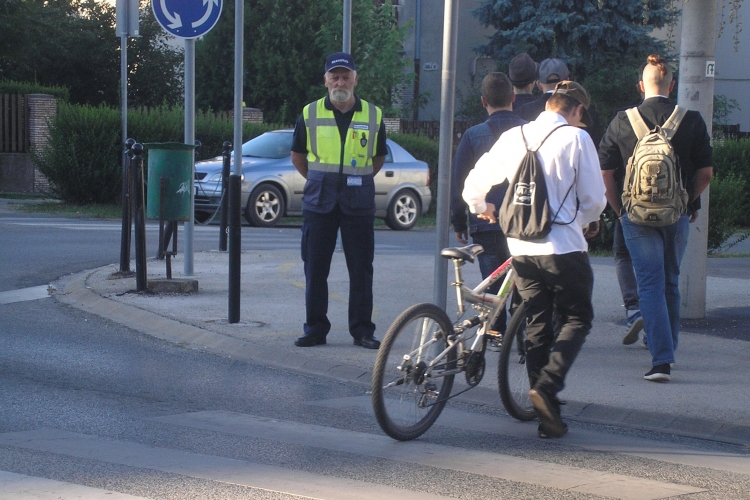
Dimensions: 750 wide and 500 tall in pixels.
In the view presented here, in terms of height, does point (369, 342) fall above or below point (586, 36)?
below

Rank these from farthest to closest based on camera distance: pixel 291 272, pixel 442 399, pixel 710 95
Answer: pixel 291 272
pixel 710 95
pixel 442 399

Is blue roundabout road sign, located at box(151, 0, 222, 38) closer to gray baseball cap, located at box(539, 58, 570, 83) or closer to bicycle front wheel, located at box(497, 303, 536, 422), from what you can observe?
gray baseball cap, located at box(539, 58, 570, 83)

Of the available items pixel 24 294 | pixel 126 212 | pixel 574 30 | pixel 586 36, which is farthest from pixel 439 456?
pixel 586 36

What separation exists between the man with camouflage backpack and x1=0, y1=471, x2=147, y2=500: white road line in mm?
3590

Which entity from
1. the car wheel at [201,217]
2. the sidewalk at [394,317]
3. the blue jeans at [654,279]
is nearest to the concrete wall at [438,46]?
the car wheel at [201,217]

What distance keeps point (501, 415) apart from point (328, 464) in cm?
154

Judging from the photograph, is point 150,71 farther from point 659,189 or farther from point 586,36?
point 659,189

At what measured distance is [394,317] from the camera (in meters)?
8.88

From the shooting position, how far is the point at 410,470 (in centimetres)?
480

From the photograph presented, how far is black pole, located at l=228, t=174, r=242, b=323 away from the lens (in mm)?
8086

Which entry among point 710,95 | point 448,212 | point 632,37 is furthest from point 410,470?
point 632,37

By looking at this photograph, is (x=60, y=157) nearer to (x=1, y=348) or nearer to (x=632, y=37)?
(x=1, y=348)

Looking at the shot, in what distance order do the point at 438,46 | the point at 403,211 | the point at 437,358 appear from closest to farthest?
the point at 437,358
the point at 403,211
the point at 438,46

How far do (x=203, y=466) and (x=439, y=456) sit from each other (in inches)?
43.7
